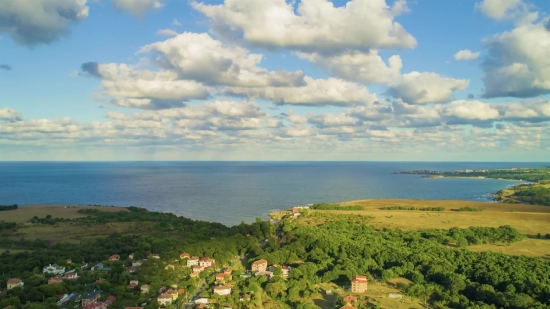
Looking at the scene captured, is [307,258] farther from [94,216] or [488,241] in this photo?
[94,216]

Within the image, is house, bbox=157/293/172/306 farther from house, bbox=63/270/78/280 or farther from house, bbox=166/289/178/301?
house, bbox=63/270/78/280

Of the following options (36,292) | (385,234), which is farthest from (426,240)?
(36,292)

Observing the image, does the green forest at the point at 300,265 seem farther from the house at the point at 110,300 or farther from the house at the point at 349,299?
the house at the point at 349,299

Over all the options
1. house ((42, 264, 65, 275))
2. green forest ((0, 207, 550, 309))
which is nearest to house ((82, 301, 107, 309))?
green forest ((0, 207, 550, 309))

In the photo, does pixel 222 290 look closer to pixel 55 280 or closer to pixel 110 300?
pixel 110 300

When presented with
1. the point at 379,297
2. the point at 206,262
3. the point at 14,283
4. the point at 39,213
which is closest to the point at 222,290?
the point at 206,262

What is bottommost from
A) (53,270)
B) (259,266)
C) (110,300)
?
(53,270)

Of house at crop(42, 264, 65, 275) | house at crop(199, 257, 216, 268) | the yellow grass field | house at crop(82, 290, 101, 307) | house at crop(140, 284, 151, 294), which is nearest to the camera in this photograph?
house at crop(82, 290, 101, 307)
